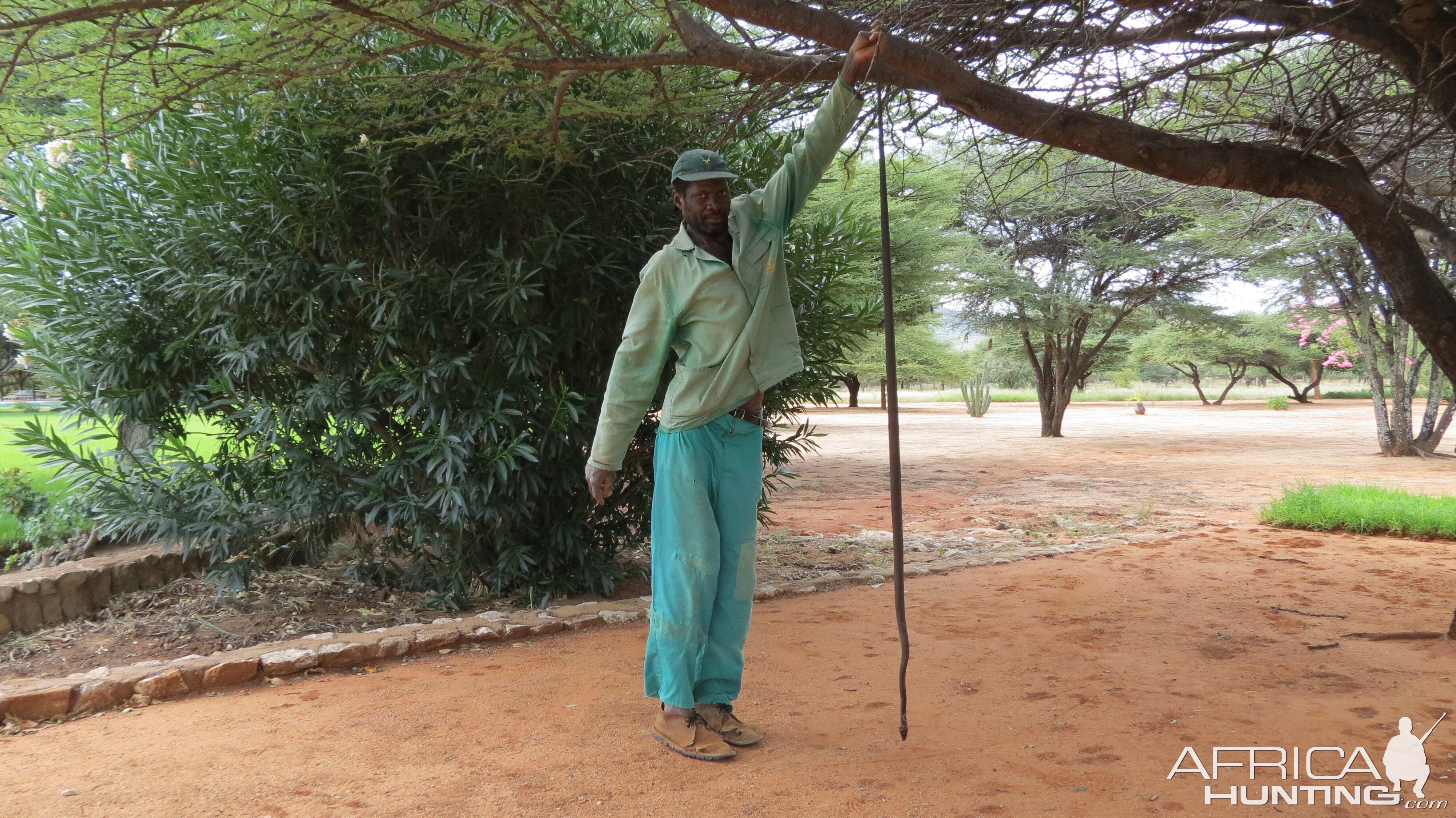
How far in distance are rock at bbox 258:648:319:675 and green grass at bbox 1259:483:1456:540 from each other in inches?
307

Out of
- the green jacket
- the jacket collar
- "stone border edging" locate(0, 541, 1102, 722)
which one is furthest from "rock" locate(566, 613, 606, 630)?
the jacket collar

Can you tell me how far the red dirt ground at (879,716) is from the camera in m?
2.51

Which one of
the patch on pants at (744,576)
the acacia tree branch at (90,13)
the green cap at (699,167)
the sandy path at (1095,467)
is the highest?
the acacia tree branch at (90,13)

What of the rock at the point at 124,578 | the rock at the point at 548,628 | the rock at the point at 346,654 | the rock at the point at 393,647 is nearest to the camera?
the rock at the point at 346,654

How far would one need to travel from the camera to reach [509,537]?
486cm

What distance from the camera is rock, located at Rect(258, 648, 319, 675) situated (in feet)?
12.2

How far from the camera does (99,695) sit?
3.36m

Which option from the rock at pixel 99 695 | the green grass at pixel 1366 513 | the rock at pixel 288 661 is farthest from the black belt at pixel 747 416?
the green grass at pixel 1366 513

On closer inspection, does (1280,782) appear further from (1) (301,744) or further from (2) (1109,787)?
(1) (301,744)

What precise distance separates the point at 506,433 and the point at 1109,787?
328cm

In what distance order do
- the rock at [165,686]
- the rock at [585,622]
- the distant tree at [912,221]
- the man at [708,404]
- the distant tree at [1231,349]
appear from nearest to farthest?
the man at [708,404] → the rock at [165,686] → the rock at [585,622] → the distant tree at [912,221] → the distant tree at [1231,349]

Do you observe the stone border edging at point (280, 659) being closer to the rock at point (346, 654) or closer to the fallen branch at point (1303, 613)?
the rock at point (346, 654)

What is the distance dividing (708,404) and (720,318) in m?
0.29

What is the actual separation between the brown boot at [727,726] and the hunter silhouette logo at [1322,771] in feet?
4.21
